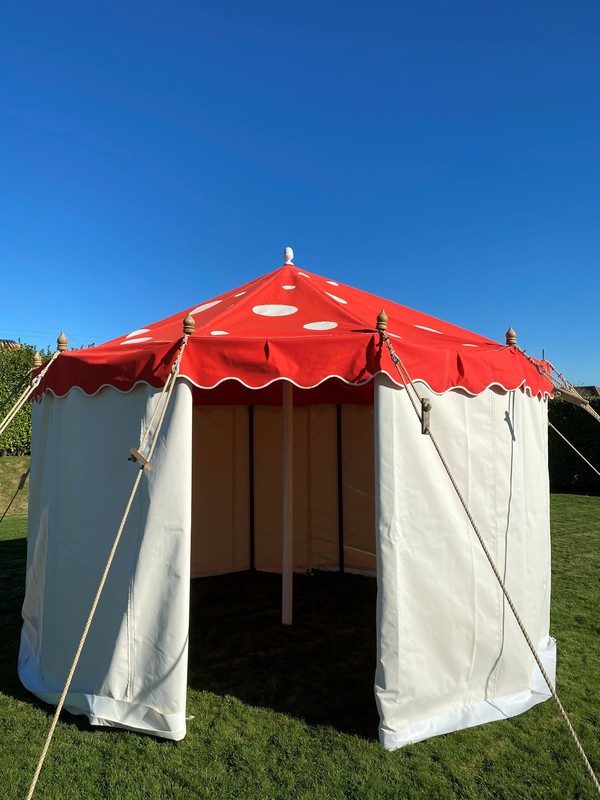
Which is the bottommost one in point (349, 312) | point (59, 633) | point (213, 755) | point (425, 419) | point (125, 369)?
point (213, 755)

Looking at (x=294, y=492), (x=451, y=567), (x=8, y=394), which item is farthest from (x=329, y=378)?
(x=8, y=394)

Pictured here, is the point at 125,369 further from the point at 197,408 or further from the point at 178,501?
the point at 197,408

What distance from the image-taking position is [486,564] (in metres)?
3.33

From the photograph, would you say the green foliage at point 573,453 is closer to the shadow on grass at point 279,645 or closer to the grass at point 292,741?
the shadow on grass at point 279,645

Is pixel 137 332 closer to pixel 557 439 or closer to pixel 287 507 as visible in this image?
pixel 287 507

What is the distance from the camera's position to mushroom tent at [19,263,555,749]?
2980mm

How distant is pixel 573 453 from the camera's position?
13578 millimetres

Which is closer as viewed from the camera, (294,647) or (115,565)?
(115,565)

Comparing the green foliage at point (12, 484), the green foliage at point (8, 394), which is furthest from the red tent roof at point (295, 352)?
the green foliage at point (8, 394)

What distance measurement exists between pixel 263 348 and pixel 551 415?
12.8 meters

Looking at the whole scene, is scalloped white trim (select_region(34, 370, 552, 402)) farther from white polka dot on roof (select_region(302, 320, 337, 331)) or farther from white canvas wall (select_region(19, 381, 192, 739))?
white polka dot on roof (select_region(302, 320, 337, 331))

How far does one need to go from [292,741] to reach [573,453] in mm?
12446

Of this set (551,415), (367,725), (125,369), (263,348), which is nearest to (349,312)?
(263,348)

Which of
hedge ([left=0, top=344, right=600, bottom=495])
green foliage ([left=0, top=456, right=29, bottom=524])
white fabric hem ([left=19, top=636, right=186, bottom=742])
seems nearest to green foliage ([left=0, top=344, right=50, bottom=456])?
hedge ([left=0, top=344, right=600, bottom=495])
